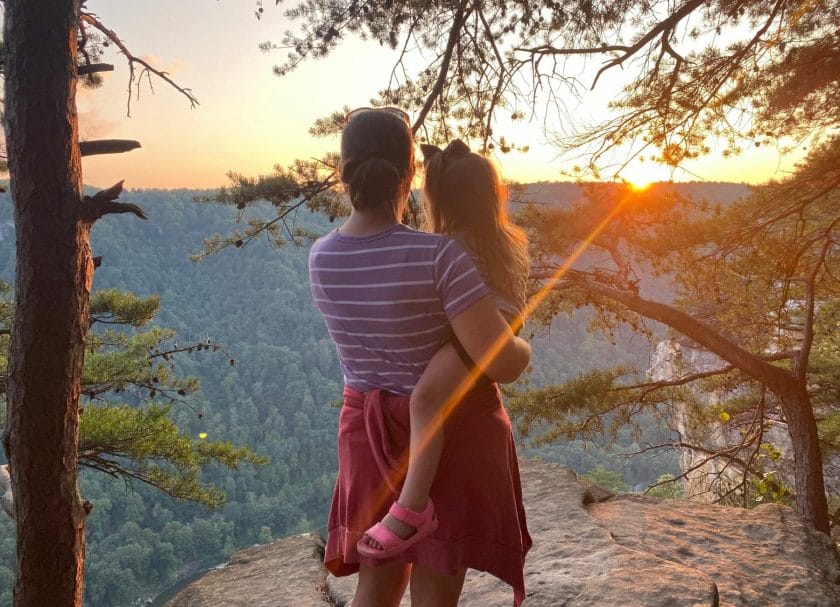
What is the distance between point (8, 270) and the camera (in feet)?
150

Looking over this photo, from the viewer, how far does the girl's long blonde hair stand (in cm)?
95

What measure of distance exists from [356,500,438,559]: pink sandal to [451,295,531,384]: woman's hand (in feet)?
0.84

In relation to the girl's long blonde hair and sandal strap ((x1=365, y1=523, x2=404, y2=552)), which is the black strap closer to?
the girl's long blonde hair

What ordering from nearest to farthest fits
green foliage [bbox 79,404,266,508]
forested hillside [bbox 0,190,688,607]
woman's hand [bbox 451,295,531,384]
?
woman's hand [bbox 451,295,531,384] → green foliage [bbox 79,404,266,508] → forested hillside [bbox 0,190,688,607]

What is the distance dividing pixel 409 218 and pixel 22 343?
1559 millimetres

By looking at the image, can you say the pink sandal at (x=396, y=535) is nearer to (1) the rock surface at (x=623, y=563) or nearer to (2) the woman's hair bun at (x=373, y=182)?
(2) the woman's hair bun at (x=373, y=182)

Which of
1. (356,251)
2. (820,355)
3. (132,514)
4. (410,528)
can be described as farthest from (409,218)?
(132,514)

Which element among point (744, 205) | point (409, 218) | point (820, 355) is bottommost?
point (820, 355)

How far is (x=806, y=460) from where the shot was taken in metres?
4.25

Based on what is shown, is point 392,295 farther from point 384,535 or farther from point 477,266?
point 384,535

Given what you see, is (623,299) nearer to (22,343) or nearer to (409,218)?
(409,218)

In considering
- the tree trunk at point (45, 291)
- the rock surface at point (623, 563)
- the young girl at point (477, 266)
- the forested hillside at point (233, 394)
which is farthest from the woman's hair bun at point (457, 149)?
the forested hillside at point (233, 394)

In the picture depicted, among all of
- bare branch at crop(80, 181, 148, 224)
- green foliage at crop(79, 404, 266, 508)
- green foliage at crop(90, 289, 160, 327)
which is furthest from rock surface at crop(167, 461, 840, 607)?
green foliage at crop(90, 289, 160, 327)

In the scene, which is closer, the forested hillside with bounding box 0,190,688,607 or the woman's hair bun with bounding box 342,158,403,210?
the woman's hair bun with bounding box 342,158,403,210
